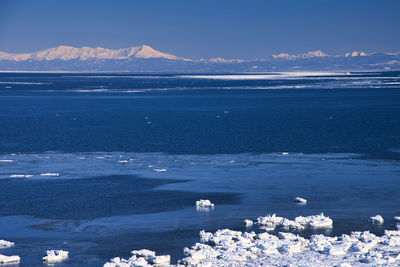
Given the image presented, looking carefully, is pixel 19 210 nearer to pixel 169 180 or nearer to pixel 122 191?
pixel 122 191

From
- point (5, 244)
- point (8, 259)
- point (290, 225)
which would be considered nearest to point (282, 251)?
point (290, 225)


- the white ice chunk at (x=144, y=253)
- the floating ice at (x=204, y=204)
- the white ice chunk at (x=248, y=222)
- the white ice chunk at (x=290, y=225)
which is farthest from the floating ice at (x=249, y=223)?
the white ice chunk at (x=144, y=253)

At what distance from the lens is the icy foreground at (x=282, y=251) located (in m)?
15.7

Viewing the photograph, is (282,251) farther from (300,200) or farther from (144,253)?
(300,200)

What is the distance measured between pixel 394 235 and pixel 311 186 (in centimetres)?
748

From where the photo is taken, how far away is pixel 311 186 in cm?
2533

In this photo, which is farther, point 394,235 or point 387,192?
point 387,192

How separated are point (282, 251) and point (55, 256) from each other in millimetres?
5751

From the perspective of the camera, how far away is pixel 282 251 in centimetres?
1678

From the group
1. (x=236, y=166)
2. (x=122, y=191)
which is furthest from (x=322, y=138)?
(x=122, y=191)

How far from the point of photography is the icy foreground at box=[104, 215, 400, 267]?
51.6 ft

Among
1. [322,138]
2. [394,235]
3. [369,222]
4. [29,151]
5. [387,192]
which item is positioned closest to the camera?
[394,235]

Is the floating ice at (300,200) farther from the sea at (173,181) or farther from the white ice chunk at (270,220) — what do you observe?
the white ice chunk at (270,220)

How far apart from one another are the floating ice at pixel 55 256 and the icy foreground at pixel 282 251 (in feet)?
4.93
